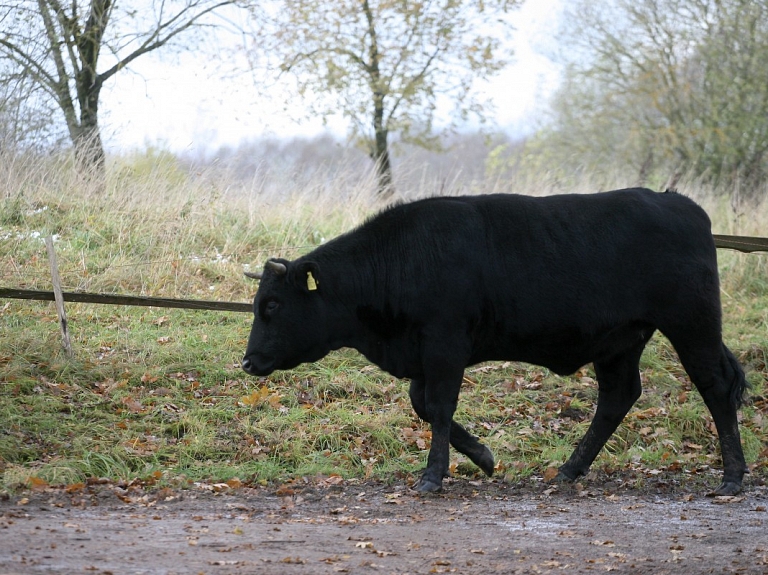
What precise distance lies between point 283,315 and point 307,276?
341mm

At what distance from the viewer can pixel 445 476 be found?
6.67 m

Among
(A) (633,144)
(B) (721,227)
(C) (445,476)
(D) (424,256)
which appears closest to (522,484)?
(C) (445,476)

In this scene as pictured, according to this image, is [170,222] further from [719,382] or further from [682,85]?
[682,85]

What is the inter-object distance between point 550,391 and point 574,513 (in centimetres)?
342

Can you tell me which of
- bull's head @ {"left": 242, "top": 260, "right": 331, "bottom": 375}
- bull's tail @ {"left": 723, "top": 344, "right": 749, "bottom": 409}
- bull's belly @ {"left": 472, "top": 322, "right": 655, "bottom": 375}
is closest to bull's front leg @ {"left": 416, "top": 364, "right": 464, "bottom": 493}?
bull's belly @ {"left": 472, "top": 322, "right": 655, "bottom": 375}

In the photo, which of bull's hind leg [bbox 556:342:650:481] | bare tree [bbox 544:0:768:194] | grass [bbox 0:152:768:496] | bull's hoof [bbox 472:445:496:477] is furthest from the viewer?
bare tree [bbox 544:0:768:194]

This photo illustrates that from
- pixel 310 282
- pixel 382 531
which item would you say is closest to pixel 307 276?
pixel 310 282

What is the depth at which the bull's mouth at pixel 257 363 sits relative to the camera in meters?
6.71

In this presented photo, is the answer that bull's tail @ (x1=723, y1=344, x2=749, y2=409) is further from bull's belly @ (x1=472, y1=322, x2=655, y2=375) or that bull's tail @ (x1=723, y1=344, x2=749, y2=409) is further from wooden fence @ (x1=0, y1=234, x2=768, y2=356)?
wooden fence @ (x1=0, y1=234, x2=768, y2=356)

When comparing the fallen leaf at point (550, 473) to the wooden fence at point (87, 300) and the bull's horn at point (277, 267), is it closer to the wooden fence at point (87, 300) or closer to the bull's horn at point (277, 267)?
the bull's horn at point (277, 267)

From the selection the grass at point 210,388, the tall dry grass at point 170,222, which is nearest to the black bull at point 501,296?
the grass at point 210,388

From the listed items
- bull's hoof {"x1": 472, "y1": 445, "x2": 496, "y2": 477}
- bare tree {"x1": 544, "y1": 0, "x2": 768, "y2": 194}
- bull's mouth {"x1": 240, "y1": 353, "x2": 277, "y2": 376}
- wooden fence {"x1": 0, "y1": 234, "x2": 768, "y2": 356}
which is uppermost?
bare tree {"x1": 544, "y1": 0, "x2": 768, "y2": 194}

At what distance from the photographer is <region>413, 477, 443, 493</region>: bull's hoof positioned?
633 cm

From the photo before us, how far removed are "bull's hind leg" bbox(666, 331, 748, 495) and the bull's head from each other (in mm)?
2664
